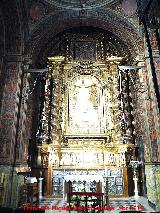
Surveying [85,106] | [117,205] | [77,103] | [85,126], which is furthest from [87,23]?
[117,205]

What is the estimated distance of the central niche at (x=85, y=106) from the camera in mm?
11500

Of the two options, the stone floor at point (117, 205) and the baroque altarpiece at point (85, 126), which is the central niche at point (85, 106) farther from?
the stone floor at point (117, 205)

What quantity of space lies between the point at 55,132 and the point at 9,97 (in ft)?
8.92

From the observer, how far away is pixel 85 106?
39.2ft

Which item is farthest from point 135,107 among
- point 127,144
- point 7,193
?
point 7,193

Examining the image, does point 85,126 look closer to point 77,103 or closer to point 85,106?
point 85,106

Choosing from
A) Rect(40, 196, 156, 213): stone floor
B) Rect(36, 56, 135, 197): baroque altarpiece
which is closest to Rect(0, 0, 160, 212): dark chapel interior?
Rect(36, 56, 135, 197): baroque altarpiece

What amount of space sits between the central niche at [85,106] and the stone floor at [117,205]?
3188 millimetres

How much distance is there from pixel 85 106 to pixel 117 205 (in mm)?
4968

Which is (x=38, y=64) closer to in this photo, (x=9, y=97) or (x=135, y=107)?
(x=9, y=97)

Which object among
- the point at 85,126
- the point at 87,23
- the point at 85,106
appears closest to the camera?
the point at 85,126

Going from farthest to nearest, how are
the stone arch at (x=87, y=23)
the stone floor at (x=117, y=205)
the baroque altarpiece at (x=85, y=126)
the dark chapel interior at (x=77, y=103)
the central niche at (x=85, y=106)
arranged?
1. the central niche at (x=85, y=106)
2. the stone arch at (x=87, y=23)
3. the baroque altarpiece at (x=85, y=126)
4. the dark chapel interior at (x=77, y=103)
5. the stone floor at (x=117, y=205)

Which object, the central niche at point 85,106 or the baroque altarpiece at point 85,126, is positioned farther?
the central niche at point 85,106

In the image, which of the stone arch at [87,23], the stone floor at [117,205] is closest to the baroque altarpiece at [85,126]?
the stone floor at [117,205]
